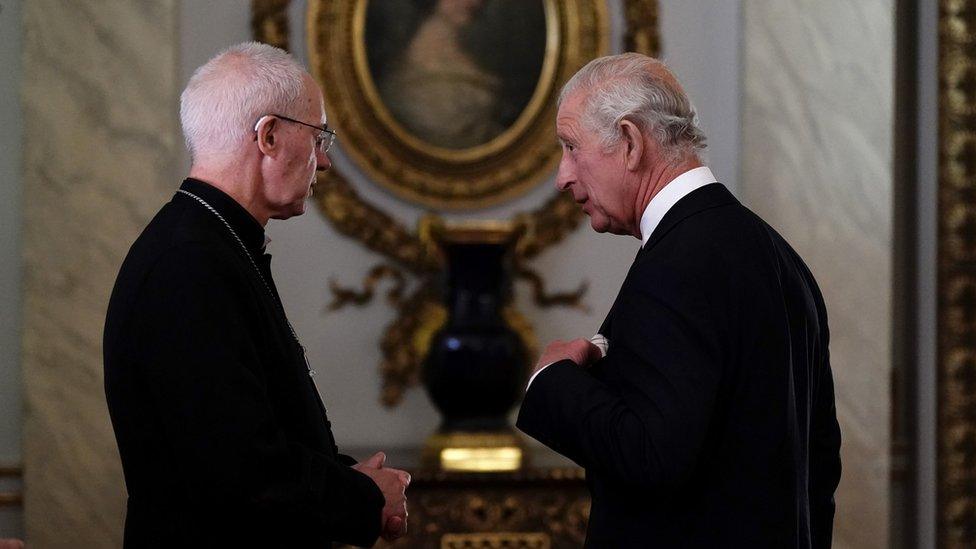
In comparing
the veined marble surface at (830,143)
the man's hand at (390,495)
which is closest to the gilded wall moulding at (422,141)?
the veined marble surface at (830,143)

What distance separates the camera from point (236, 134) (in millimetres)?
2680

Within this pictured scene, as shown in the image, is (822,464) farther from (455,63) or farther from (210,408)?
(455,63)

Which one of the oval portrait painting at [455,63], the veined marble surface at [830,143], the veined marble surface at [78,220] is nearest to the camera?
the veined marble surface at [78,220]

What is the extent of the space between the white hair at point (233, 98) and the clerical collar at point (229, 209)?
0.08 meters

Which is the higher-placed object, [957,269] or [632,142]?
[632,142]

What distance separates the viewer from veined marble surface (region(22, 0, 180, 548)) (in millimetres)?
4941

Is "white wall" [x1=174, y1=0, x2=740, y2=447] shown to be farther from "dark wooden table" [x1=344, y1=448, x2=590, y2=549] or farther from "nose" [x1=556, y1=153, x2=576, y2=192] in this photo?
"nose" [x1=556, y1=153, x2=576, y2=192]

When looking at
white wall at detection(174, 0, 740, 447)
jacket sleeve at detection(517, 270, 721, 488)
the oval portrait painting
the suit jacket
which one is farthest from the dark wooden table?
jacket sleeve at detection(517, 270, 721, 488)

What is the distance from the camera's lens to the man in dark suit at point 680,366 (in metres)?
2.27

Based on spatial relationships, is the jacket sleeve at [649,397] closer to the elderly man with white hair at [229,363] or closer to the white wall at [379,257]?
the elderly man with white hair at [229,363]

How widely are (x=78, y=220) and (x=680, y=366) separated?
340cm

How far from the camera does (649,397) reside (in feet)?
7.47

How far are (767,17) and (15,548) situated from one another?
422 centimetres

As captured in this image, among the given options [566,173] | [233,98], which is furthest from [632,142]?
[233,98]
